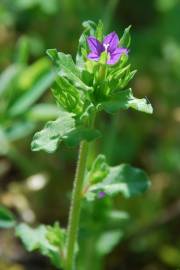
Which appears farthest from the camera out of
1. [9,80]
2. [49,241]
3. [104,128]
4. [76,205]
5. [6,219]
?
[104,128]

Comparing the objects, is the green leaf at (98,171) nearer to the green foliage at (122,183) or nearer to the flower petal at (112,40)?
the green foliage at (122,183)

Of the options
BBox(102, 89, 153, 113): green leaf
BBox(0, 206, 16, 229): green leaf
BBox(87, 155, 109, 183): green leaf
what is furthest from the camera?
BBox(0, 206, 16, 229): green leaf

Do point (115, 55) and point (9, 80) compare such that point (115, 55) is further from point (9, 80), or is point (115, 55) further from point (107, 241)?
point (9, 80)

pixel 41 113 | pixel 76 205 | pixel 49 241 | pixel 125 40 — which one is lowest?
pixel 41 113

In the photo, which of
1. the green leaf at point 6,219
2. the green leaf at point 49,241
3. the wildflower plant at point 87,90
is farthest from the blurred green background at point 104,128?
the wildflower plant at point 87,90

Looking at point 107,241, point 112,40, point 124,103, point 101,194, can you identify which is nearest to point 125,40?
point 112,40

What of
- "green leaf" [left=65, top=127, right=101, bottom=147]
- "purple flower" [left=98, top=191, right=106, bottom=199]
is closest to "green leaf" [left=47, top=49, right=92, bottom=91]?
"green leaf" [left=65, top=127, right=101, bottom=147]

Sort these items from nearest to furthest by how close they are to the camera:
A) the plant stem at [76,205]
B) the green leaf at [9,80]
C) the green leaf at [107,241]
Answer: the plant stem at [76,205], the green leaf at [107,241], the green leaf at [9,80]

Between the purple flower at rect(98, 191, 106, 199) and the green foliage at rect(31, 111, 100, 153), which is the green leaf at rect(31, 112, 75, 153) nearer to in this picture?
the green foliage at rect(31, 111, 100, 153)
